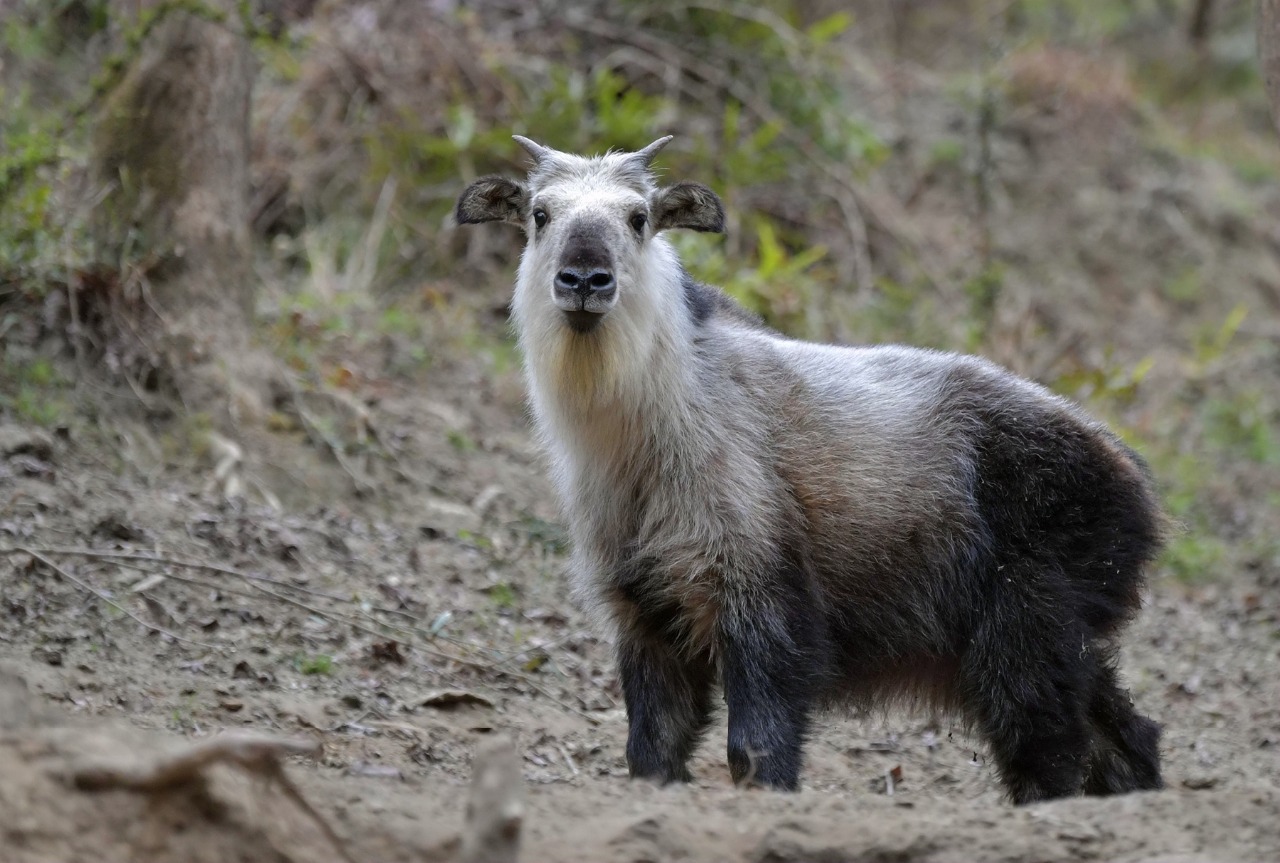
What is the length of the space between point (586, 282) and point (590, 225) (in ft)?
1.04

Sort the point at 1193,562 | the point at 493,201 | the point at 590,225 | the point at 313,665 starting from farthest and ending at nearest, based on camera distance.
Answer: the point at 1193,562 → the point at 313,665 → the point at 493,201 → the point at 590,225

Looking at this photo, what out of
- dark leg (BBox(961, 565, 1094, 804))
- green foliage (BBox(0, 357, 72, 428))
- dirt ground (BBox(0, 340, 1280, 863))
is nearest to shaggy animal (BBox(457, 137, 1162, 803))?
dark leg (BBox(961, 565, 1094, 804))

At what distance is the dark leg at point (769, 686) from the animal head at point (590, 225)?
4.35 feet

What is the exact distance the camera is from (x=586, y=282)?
523cm

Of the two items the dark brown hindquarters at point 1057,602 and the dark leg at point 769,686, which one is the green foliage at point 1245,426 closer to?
the dark brown hindquarters at point 1057,602

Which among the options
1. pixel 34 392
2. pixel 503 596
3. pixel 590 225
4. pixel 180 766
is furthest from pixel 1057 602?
pixel 34 392

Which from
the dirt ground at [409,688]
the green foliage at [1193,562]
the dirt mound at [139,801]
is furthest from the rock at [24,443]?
Result: the green foliage at [1193,562]

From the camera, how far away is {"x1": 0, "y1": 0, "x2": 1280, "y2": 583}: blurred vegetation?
9812 millimetres

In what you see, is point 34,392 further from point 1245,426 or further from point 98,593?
point 1245,426

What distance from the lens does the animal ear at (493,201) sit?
6.03 meters

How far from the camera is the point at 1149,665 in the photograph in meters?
8.27

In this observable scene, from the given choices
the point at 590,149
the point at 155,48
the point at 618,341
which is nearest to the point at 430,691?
the point at 618,341

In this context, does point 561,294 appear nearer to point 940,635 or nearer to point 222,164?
point 940,635

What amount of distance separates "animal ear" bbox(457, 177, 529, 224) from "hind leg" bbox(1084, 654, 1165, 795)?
10.5 ft
